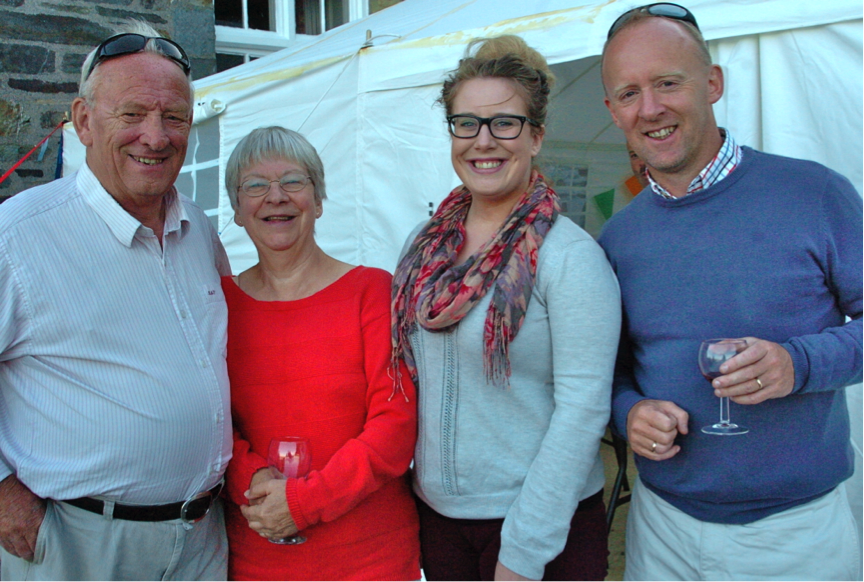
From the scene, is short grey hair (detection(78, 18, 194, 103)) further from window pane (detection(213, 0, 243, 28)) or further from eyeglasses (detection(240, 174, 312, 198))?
window pane (detection(213, 0, 243, 28))

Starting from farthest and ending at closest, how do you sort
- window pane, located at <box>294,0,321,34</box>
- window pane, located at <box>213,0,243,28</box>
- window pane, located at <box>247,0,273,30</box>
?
1. window pane, located at <box>294,0,321,34</box>
2. window pane, located at <box>247,0,273,30</box>
3. window pane, located at <box>213,0,243,28</box>

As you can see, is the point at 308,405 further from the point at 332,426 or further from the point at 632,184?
the point at 632,184

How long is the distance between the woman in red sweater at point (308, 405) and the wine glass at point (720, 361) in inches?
27.9

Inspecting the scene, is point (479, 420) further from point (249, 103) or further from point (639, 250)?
point (249, 103)

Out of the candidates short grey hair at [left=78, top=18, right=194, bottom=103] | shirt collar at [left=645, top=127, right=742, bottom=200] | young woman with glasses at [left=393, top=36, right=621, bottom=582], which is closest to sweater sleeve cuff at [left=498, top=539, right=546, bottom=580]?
young woman with glasses at [left=393, top=36, right=621, bottom=582]

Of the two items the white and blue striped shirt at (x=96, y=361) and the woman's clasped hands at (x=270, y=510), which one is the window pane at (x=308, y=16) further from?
the woman's clasped hands at (x=270, y=510)

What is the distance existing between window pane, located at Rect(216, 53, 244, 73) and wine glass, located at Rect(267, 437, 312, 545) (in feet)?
18.2

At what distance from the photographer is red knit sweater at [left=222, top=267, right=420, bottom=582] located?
62.9 inches

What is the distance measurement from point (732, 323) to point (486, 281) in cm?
56

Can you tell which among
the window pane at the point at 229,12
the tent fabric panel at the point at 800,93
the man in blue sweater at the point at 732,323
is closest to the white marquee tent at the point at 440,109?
the tent fabric panel at the point at 800,93

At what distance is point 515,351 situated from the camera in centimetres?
149

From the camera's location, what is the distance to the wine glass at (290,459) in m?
1.56

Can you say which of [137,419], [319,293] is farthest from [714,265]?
[137,419]

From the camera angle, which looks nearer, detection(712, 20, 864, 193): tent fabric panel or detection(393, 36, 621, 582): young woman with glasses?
detection(393, 36, 621, 582): young woman with glasses
